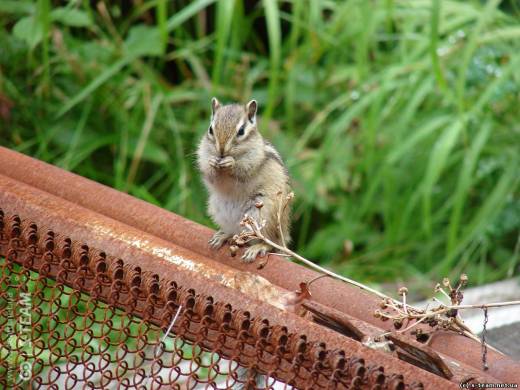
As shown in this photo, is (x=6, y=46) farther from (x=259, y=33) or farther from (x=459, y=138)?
(x=459, y=138)

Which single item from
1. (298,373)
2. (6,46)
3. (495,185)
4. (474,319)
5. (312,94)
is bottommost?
(298,373)

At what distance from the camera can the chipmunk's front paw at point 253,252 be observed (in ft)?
7.96

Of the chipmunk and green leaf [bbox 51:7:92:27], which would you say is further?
green leaf [bbox 51:7:92:27]

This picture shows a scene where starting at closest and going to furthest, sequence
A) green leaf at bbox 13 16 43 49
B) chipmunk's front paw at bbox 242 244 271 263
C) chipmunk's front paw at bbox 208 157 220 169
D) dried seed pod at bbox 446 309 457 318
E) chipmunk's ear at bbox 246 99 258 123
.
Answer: dried seed pod at bbox 446 309 457 318, chipmunk's front paw at bbox 242 244 271 263, chipmunk's front paw at bbox 208 157 220 169, chipmunk's ear at bbox 246 99 258 123, green leaf at bbox 13 16 43 49

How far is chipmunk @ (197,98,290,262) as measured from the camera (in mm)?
3096

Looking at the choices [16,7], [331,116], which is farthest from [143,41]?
[331,116]

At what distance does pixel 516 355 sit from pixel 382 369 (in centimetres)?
115

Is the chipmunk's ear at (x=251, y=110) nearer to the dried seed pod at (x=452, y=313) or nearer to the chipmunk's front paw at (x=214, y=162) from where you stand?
the chipmunk's front paw at (x=214, y=162)

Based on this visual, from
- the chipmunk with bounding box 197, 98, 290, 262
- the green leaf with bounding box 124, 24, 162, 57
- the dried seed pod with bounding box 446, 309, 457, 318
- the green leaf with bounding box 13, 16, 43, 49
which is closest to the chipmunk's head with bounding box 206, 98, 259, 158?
the chipmunk with bounding box 197, 98, 290, 262

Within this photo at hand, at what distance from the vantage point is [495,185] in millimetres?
4938

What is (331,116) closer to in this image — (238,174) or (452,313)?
(238,174)

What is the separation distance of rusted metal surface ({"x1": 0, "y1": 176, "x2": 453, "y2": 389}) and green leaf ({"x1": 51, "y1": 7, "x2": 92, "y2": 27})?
244 cm

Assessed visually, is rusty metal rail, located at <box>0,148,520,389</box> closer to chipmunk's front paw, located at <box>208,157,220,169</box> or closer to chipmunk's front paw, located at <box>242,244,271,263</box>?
chipmunk's front paw, located at <box>242,244,271,263</box>

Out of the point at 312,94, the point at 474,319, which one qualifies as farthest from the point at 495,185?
the point at 474,319
